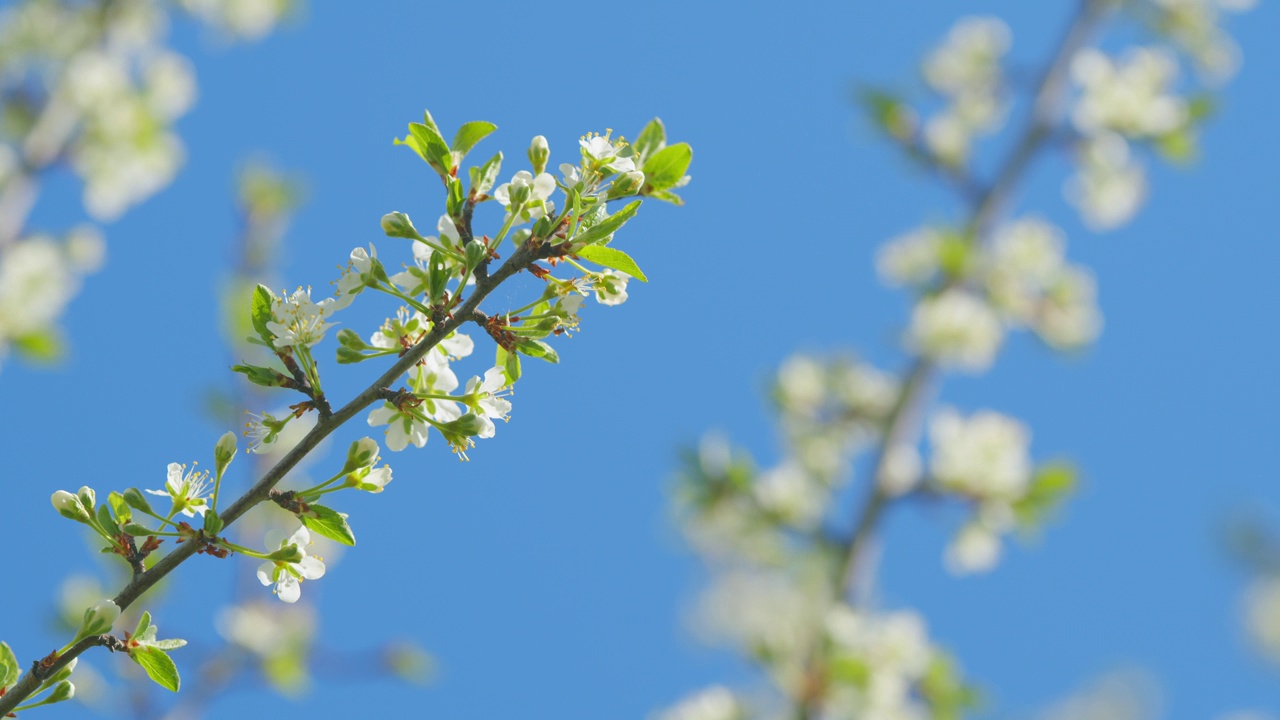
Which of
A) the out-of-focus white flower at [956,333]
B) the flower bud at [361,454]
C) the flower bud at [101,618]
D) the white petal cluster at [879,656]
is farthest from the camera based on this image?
the out-of-focus white flower at [956,333]

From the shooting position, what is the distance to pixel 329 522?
1679 millimetres

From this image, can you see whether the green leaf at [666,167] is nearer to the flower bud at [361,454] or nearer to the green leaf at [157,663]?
the flower bud at [361,454]

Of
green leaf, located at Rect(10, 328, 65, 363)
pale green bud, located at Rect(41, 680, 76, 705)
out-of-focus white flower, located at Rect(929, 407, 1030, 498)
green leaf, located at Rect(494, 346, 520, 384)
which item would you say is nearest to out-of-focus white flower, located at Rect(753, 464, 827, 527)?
out-of-focus white flower, located at Rect(929, 407, 1030, 498)

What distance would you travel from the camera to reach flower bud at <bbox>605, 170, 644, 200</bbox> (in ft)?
5.78

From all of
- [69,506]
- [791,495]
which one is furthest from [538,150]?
[791,495]

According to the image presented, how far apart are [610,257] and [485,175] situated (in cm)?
27

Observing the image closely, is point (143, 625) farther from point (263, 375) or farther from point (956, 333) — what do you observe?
point (956, 333)

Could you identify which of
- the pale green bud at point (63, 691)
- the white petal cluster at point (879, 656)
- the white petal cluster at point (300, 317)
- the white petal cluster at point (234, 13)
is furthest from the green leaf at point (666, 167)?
the white petal cluster at point (234, 13)

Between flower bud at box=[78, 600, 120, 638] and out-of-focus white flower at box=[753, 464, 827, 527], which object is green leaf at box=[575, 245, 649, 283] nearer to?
flower bud at box=[78, 600, 120, 638]

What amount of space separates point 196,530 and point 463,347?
22.0 inches

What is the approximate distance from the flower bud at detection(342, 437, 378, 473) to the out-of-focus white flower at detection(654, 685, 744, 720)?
4.22 metres

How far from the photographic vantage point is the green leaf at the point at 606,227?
1.70m

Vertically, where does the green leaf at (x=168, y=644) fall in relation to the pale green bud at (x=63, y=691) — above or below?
above

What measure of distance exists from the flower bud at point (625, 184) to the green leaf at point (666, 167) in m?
0.09
